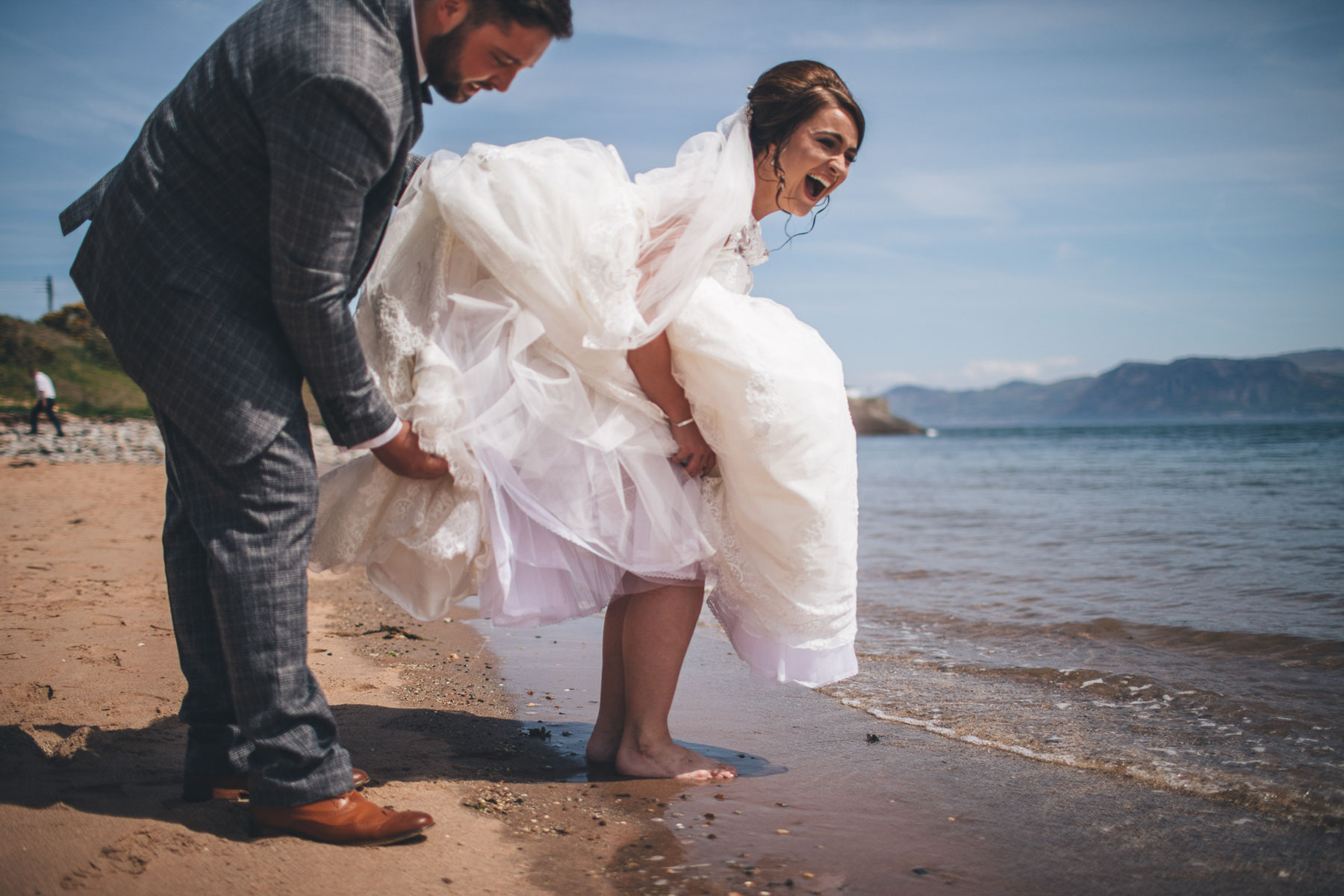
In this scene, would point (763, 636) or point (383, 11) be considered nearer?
point (383, 11)

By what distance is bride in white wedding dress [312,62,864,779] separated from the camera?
2.15m

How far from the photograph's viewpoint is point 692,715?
3293 mm

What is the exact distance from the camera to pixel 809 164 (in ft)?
8.54

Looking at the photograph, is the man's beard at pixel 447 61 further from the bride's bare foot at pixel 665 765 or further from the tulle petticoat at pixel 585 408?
the bride's bare foot at pixel 665 765

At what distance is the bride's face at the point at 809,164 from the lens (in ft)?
8.50

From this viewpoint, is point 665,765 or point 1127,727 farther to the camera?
point 1127,727

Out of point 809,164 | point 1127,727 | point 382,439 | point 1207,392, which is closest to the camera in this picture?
point 382,439

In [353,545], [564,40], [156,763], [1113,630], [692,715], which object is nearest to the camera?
[564,40]

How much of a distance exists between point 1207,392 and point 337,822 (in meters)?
157

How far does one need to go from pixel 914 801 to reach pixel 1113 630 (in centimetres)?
312

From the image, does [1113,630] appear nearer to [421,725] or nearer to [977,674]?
[977,674]

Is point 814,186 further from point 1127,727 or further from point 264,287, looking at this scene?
point 1127,727

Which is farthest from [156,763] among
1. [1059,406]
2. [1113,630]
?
[1059,406]

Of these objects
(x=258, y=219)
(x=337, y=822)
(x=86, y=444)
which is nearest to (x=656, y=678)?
(x=337, y=822)
